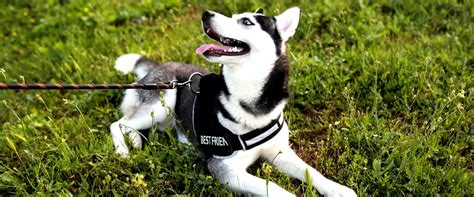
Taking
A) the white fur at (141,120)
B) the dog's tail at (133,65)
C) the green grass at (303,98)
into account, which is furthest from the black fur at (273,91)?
the dog's tail at (133,65)

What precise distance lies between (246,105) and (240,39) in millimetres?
→ 420

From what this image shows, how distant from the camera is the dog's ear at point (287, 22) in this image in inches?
124

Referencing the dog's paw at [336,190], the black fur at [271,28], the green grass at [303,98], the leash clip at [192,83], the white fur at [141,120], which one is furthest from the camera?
the white fur at [141,120]

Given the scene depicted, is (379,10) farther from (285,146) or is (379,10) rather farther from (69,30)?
(69,30)

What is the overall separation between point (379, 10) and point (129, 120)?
9.24 feet

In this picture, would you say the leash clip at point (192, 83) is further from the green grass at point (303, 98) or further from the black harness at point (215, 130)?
the green grass at point (303, 98)

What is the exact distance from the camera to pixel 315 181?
10.1 ft

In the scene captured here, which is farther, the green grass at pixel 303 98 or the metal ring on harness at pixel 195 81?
the metal ring on harness at pixel 195 81

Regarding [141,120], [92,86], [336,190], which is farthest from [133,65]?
[336,190]

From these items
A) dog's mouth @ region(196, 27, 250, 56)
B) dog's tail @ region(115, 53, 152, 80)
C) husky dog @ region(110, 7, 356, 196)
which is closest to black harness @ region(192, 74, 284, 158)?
husky dog @ region(110, 7, 356, 196)

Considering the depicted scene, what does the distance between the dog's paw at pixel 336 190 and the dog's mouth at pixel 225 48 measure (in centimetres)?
96

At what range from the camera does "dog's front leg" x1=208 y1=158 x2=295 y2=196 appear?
2920 millimetres

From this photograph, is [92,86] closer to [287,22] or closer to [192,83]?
[192,83]

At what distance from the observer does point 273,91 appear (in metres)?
3.08
